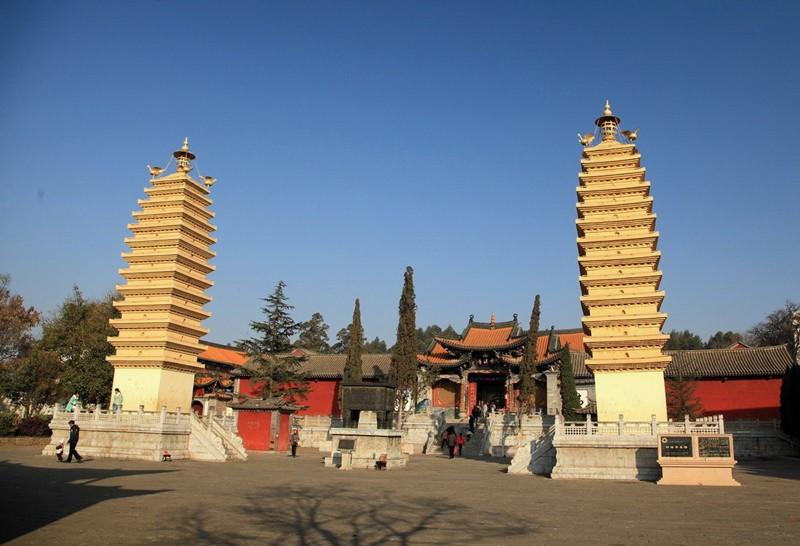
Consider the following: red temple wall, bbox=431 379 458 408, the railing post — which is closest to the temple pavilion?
red temple wall, bbox=431 379 458 408

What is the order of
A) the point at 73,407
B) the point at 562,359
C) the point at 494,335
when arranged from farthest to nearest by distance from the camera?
1. the point at 494,335
2. the point at 562,359
3. the point at 73,407

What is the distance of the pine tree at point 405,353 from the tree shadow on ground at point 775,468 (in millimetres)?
18715

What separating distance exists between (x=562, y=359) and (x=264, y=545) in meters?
37.0

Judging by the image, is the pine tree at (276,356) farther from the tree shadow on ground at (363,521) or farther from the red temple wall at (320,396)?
the tree shadow on ground at (363,521)

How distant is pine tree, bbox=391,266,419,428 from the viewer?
129 feet

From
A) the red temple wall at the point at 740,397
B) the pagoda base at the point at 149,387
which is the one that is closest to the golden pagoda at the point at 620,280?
the red temple wall at the point at 740,397

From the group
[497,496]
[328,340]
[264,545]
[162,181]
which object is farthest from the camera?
[328,340]

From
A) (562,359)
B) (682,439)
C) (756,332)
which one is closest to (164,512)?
(682,439)

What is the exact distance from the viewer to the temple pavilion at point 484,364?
157ft

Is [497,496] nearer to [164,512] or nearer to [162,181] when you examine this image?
[164,512]

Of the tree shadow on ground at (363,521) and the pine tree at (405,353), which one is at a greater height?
the pine tree at (405,353)

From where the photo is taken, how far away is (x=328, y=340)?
3718 inches

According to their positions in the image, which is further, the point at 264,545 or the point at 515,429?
the point at 515,429

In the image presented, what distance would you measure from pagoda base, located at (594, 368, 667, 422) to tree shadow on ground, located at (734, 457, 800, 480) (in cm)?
379
